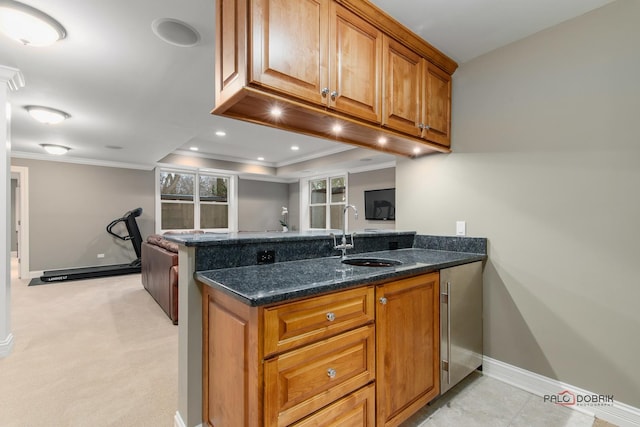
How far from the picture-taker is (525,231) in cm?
203

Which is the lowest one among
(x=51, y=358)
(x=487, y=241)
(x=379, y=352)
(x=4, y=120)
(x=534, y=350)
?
(x=51, y=358)

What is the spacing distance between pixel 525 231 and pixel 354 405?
66.2 inches

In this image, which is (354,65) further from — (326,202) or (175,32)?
(326,202)

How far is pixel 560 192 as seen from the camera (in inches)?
73.7

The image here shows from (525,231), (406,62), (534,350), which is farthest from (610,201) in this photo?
(406,62)

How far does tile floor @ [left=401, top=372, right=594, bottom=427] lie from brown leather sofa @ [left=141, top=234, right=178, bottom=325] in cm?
264

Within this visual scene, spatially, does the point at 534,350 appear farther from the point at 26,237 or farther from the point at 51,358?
the point at 26,237

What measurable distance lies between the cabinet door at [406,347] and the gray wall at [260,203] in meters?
6.70

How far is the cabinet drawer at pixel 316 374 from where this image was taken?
1.05 metres

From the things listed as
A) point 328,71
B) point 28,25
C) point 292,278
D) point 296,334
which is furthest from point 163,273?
point 328,71

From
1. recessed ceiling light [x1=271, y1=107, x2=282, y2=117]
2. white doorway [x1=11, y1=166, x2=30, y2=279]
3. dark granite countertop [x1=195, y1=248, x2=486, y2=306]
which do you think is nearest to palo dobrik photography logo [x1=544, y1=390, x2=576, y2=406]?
dark granite countertop [x1=195, y1=248, x2=486, y2=306]

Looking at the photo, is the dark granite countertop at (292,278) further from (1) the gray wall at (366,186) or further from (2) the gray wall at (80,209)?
(2) the gray wall at (80,209)

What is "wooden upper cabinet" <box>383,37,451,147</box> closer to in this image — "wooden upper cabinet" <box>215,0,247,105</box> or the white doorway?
"wooden upper cabinet" <box>215,0,247,105</box>

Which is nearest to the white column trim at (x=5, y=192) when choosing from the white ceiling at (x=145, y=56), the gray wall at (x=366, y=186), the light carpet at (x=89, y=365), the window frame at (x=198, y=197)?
the white ceiling at (x=145, y=56)
